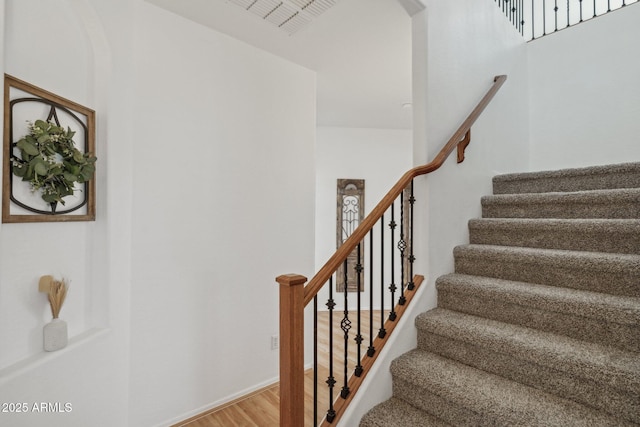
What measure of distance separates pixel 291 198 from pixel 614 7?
3962 mm

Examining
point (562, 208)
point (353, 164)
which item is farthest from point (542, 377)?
point (353, 164)

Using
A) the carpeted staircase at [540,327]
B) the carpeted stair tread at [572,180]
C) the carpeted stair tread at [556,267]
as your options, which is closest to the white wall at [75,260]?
the carpeted staircase at [540,327]

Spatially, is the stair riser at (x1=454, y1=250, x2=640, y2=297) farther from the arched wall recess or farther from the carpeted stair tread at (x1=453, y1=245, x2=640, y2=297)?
the arched wall recess

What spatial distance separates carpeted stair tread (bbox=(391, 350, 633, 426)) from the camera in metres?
1.31

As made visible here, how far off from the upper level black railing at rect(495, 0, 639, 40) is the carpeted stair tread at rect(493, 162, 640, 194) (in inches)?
70.7

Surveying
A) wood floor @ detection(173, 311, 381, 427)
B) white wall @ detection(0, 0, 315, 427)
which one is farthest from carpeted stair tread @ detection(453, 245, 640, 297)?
white wall @ detection(0, 0, 315, 427)

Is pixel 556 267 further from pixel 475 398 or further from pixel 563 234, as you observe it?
pixel 475 398

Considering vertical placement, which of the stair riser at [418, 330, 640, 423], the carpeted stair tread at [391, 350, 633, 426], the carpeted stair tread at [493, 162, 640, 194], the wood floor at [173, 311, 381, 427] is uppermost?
the carpeted stair tread at [493, 162, 640, 194]

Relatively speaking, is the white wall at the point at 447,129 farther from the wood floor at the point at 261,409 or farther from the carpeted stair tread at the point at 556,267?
the wood floor at the point at 261,409

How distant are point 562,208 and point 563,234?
1.04 feet

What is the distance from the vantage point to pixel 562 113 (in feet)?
11.6

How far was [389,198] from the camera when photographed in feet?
6.08

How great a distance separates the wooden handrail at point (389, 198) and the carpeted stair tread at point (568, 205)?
0.52 meters

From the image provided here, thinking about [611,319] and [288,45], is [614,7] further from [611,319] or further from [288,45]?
[611,319]
